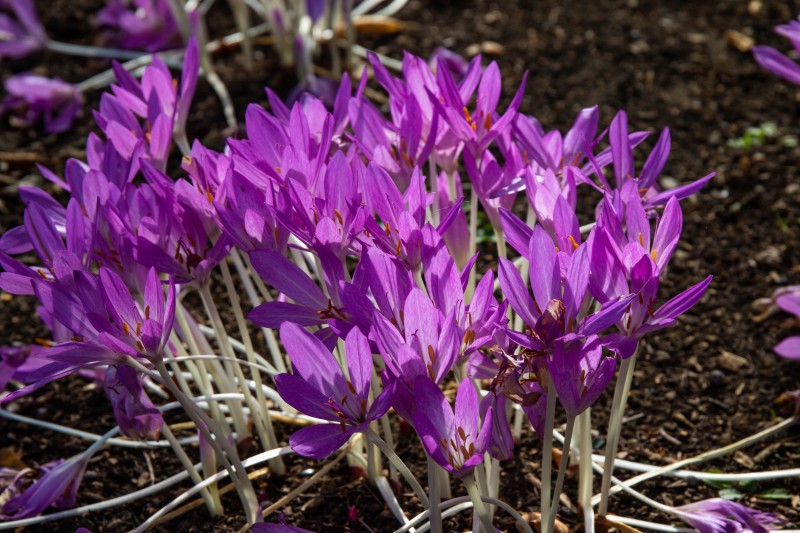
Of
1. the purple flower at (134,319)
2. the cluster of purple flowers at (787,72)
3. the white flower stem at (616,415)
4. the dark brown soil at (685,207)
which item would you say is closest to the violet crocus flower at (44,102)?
the dark brown soil at (685,207)

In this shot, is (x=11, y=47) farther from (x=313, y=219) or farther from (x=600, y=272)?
(x=600, y=272)

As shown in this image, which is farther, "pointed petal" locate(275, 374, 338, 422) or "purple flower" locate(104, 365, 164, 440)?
"purple flower" locate(104, 365, 164, 440)

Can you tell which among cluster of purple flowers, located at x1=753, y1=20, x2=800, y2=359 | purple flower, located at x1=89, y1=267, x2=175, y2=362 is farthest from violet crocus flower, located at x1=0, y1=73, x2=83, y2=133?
cluster of purple flowers, located at x1=753, y1=20, x2=800, y2=359

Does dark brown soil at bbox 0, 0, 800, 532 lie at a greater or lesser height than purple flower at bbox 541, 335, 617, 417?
lesser

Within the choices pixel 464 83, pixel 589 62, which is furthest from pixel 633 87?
pixel 464 83

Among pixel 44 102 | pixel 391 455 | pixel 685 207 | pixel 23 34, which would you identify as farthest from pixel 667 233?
pixel 23 34

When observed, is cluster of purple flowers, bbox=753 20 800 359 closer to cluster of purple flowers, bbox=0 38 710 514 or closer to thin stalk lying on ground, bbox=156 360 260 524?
cluster of purple flowers, bbox=0 38 710 514

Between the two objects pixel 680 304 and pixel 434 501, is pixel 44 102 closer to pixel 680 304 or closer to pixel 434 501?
pixel 434 501
